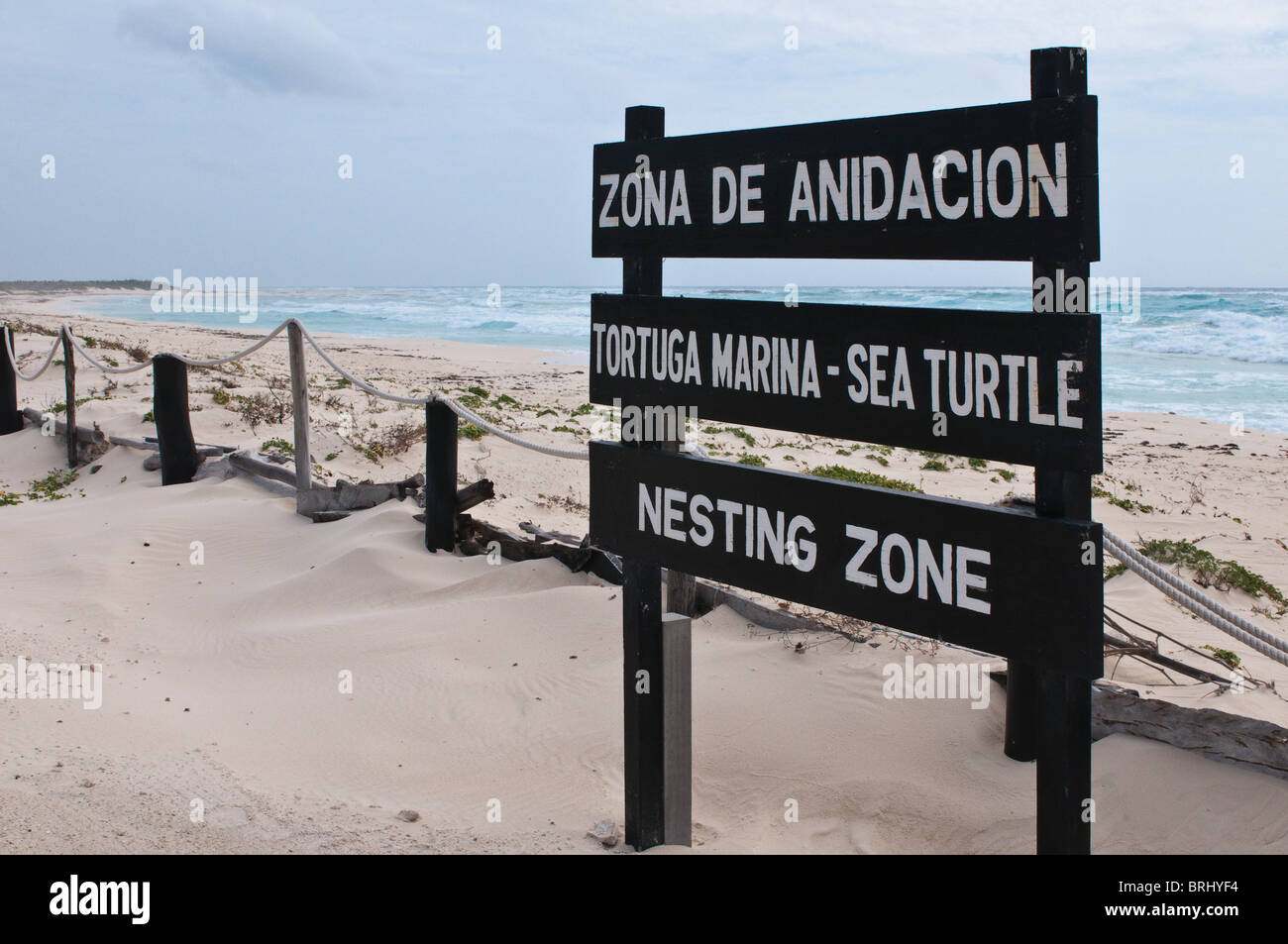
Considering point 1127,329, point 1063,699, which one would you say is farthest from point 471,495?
point 1127,329

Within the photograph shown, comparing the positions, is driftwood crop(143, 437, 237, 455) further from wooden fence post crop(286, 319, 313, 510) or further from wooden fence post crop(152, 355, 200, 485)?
wooden fence post crop(286, 319, 313, 510)

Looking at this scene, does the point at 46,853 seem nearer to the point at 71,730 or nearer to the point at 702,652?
the point at 71,730

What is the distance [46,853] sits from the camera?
314 centimetres

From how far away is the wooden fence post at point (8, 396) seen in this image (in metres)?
11.7

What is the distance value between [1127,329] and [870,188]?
116ft

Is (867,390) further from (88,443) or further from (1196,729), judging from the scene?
(88,443)

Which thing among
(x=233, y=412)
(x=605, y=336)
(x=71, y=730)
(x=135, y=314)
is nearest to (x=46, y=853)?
(x=71, y=730)

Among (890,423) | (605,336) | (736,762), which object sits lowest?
(736,762)

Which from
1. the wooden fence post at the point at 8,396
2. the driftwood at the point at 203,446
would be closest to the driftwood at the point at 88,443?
the driftwood at the point at 203,446

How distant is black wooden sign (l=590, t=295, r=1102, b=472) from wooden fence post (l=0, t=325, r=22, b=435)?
10.9 m

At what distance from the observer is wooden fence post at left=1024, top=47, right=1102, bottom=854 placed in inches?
89.6

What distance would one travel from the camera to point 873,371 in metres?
2.64

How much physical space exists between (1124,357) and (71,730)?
28.2 m

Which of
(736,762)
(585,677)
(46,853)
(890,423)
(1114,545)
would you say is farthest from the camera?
(585,677)
